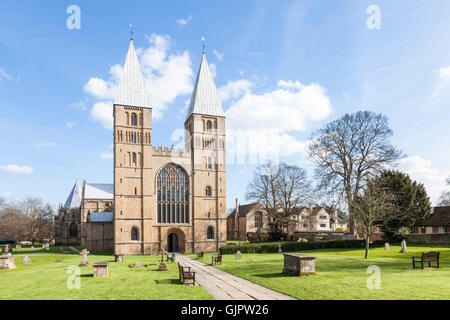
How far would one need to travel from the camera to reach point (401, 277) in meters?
15.9

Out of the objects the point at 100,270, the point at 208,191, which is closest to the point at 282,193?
the point at 208,191

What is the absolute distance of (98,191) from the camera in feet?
191

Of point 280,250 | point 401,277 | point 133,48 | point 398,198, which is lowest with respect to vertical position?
point 280,250

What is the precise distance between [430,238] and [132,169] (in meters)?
36.4

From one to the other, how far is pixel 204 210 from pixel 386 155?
2328 centimetres

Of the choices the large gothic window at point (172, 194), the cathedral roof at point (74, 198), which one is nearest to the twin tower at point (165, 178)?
the large gothic window at point (172, 194)

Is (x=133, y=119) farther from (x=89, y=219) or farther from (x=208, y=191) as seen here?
(x=89, y=219)

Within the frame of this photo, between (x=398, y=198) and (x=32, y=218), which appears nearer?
(x=398, y=198)

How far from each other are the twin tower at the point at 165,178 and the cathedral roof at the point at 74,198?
107 ft

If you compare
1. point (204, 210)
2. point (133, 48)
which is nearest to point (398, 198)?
point (204, 210)

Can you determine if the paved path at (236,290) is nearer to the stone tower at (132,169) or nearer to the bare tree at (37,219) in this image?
the stone tower at (132,169)

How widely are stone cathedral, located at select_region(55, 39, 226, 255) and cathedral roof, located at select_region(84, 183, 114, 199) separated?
300 inches

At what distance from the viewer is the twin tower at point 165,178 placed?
139ft
